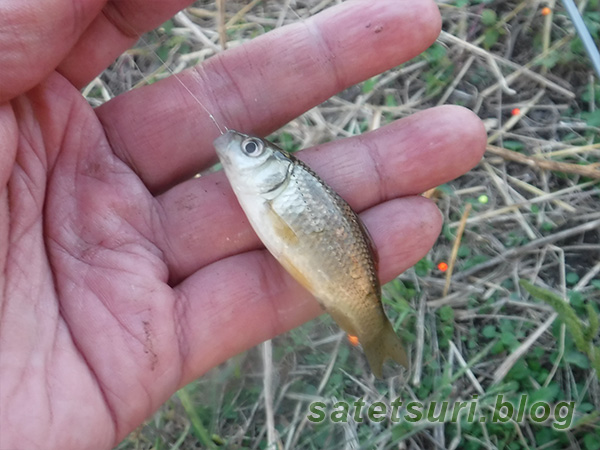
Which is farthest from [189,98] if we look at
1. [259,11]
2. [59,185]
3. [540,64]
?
[540,64]

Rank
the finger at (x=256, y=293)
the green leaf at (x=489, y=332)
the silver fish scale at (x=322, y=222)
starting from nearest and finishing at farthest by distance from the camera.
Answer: the silver fish scale at (x=322, y=222), the finger at (x=256, y=293), the green leaf at (x=489, y=332)

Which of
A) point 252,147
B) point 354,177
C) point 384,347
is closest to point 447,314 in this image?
point 384,347

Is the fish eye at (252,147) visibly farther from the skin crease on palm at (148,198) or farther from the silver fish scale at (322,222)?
the skin crease on palm at (148,198)

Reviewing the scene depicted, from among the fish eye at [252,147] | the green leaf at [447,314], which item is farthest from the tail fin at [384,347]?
the fish eye at [252,147]

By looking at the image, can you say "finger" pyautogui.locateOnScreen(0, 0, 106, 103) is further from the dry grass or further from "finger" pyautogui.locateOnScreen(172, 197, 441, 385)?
the dry grass

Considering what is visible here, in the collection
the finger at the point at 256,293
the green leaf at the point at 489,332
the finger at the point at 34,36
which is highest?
the finger at the point at 34,36

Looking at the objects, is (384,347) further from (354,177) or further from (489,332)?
(489,332)
